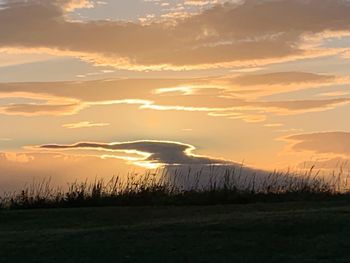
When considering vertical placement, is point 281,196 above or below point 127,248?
above

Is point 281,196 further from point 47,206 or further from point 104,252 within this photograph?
point 104,252

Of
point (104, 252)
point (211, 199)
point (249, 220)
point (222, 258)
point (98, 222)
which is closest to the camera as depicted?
point (222, 258)

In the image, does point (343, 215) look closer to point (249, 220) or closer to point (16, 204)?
point (249, 220)

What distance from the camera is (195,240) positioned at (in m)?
9.70

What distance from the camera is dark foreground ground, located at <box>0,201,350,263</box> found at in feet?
28.6

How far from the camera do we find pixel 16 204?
17.8 m

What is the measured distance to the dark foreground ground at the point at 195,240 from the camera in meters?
8.71

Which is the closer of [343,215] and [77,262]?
[77,262]

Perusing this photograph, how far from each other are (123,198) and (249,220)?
22.6 ft

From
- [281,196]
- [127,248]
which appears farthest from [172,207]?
[127,248]

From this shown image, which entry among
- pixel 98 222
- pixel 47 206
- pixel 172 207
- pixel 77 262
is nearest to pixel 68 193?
pixel 47 206

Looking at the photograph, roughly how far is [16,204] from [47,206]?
0.92 metres

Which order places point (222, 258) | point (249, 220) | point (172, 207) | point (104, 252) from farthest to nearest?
point (172, 207), point (249, 220), point (104, 252), point (222, 258)

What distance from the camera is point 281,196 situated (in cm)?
1758
